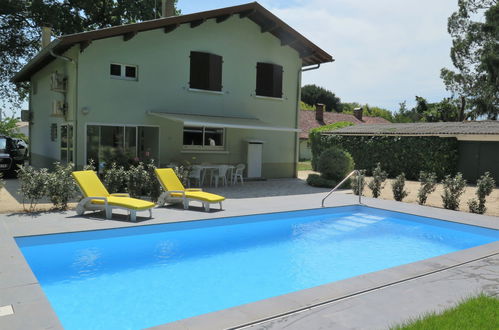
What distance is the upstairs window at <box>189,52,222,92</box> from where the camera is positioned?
22.8 meters

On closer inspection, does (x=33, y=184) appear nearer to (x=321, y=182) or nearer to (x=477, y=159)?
(x=321, y=182)

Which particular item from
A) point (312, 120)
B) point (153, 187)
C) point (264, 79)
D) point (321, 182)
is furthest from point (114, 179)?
point (312, 120)

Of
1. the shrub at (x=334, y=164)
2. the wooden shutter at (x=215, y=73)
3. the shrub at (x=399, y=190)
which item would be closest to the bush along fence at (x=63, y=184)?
the wooden shutter at (x=215, y=73)

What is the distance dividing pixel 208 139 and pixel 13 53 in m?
23.7

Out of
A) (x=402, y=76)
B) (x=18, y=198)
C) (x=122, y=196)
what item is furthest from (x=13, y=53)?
(x=402, y=76)

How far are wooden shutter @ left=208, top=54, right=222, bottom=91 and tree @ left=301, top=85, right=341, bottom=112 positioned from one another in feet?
221

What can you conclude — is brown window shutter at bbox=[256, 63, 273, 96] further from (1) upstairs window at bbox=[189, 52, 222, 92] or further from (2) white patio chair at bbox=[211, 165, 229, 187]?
(2) white patio chair at bbox=[211, 165, 229, 187]

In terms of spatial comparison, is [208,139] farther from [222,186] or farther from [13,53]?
[13,53]

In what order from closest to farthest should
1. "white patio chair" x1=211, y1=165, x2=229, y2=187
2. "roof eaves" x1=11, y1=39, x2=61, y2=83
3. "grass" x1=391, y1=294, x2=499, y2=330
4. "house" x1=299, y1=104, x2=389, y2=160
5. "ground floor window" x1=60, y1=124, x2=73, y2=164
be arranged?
"grass" x1=391, y1=294, x2=499, y2=330
"roof eaves" x1=11, y1=39, x2=61, y2=83
"ground floor window" x1=60, y1=124, x2=73, y2=164
"white patio chair" x1=211, y1=165, x2=229, y2=187
"house" x1=299, y1=104, x2=389, y2=160

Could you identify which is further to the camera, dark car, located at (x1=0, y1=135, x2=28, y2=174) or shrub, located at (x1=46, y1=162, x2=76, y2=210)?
dark car, located at (x1=0, y1=135, x2=28, y2=174)

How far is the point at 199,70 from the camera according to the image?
75.0 ft

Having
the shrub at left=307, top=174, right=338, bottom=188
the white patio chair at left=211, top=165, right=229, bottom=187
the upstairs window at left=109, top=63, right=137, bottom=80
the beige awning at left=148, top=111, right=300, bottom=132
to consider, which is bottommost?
the shrub at left=307, top=174, right=338, bottom=188

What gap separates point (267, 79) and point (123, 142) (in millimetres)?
9474

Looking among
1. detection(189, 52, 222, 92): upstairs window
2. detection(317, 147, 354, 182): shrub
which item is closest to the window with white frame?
detection(189, 52, 222, 92): upstairs window
